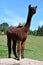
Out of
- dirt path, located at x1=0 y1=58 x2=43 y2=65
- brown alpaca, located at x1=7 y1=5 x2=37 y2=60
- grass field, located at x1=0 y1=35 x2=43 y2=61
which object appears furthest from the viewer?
grass field, located at x1=0 y1=35 x2=43 y2=61

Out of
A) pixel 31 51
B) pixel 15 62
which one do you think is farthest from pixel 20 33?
pixel 31 51

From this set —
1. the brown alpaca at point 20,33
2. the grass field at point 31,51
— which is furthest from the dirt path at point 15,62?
the grass field at point 31,51

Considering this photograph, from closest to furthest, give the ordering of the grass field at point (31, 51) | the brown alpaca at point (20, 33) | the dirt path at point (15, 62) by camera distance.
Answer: the dirt path at point (15, 62)
the brown alpaca at point (20, 33)
the grass field at point (31, 51)

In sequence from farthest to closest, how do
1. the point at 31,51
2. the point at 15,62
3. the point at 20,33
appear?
the point at 31,51 < the point at 20,33 < the point at 15,62

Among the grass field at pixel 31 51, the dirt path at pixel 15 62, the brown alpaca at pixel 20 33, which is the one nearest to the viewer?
the dirt path at pixel 15 62

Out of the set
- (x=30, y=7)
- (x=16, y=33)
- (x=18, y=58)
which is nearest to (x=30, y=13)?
(x=30, y=7)

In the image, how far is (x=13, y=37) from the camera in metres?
8.27

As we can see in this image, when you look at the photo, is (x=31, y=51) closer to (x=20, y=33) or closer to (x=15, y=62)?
(x=20, y=33)

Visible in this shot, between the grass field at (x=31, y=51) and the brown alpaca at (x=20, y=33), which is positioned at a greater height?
the brown alpaca at (x=20, y=33)

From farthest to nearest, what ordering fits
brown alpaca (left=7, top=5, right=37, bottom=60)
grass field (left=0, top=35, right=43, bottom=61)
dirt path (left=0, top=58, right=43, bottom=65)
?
grass field (left=0, top=35, right=43, bottom=61), brown alpaca (left=7, top=5, right=37, bottom=60), dirt path (left=0, top=58, right=43, bottom=65)

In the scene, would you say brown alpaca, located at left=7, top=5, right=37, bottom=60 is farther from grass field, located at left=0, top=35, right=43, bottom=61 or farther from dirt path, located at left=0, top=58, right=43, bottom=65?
grass field, located at left=0, top=35, right=43, bottom=61

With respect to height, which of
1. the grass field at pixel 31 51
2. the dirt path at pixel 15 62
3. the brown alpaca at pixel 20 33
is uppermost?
the brown alpaca at pixel 20 33

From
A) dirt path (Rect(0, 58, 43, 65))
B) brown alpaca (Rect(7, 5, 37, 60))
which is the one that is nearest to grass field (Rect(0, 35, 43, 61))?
brown alpaca (Rect(7, 5, 37, 60))

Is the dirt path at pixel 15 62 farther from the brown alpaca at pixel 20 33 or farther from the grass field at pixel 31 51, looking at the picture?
the grass field at pixel 31 51
